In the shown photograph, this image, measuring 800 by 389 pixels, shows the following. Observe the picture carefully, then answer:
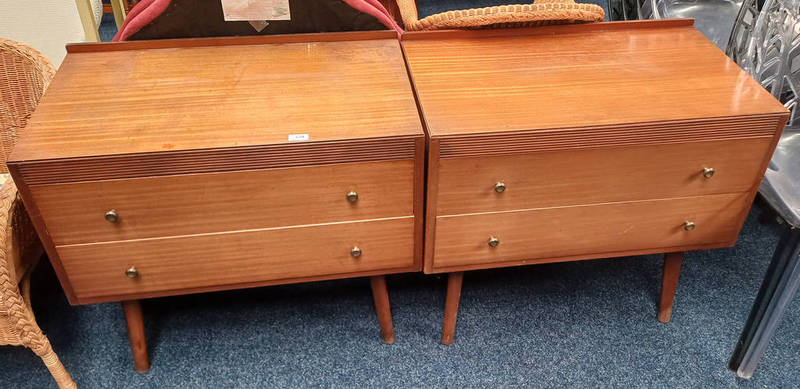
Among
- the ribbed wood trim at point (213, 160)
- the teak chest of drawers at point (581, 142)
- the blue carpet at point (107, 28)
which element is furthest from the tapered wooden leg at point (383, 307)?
the blue carpet at point (107, 28)

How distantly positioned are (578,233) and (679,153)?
229mm

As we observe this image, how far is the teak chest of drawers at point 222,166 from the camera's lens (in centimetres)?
96

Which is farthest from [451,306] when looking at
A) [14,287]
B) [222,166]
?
[14,287]

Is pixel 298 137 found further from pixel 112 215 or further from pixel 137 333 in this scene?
pixel 137 333

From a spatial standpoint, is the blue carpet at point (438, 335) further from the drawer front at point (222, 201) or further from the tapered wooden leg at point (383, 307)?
the drawer front at point (222, 201)

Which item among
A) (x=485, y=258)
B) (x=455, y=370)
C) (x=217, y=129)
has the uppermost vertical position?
(x=217, y=129)

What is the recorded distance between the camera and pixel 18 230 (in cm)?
116

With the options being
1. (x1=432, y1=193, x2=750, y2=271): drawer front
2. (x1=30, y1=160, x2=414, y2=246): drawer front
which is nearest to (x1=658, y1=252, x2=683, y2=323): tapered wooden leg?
(x1=432, y1=193, x2=750, y2=271): drawer front

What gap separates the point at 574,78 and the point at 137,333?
3.26ft

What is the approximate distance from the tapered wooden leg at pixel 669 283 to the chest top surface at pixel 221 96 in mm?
712

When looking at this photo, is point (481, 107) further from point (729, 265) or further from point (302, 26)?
point (729, 265)

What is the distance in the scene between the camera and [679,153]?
1.08 meters

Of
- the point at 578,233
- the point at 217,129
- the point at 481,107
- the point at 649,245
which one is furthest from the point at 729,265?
the point at 217,129

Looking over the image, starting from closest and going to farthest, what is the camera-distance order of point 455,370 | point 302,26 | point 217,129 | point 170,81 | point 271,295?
point 217,129 → point 170,81 → point 302,26 → point 455,370 → point 271,295
